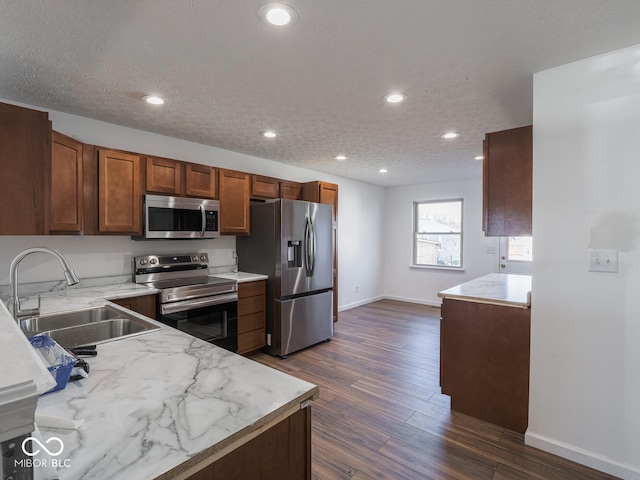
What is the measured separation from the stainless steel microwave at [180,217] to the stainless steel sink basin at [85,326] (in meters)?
1.05

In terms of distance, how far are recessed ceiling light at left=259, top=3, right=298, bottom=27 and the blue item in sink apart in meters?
1.57

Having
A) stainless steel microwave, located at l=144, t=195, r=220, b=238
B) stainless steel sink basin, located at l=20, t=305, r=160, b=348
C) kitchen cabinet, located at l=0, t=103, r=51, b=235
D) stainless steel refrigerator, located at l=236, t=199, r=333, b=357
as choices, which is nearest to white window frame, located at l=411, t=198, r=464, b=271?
stainless steel refrigerator, located at l=236, t=199, r=333, b=357

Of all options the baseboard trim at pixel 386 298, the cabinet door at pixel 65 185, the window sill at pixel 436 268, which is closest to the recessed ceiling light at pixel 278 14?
the cabinet door at pixel 65 185

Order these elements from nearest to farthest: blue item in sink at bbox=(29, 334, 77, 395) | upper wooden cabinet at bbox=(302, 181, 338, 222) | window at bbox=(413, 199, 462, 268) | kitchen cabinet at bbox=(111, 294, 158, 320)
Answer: blue item in sink at bbox=(29, 334, 77, 395), kitchen cabinet at bbox=(111, 294, 158, 320), upper wooden cabinet at bbox=(302, 181, 338, 222), window at bbox=(413, 199, 462, 268)

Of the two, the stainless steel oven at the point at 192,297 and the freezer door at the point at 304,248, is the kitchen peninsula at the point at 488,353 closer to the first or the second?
the freezer door at the point at 304,248

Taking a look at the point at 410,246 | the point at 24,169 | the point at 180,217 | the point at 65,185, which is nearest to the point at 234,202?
the point at 180,217

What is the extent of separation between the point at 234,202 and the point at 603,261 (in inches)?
125

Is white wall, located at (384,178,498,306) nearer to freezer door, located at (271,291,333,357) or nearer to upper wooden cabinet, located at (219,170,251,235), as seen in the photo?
freezer door, located at (271,291,333,357)

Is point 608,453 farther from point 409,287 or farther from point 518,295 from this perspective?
point 409,287

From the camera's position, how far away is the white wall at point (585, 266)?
1739mm

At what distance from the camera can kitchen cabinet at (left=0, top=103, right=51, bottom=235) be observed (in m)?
1.91

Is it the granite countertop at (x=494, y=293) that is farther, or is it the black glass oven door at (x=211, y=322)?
the black glass oven door at (x=211, y=322)

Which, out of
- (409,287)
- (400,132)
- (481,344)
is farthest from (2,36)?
(409,287)

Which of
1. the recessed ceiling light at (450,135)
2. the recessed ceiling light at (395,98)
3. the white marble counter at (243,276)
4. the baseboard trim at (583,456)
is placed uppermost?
the recessed ceiling light at (450,135)
